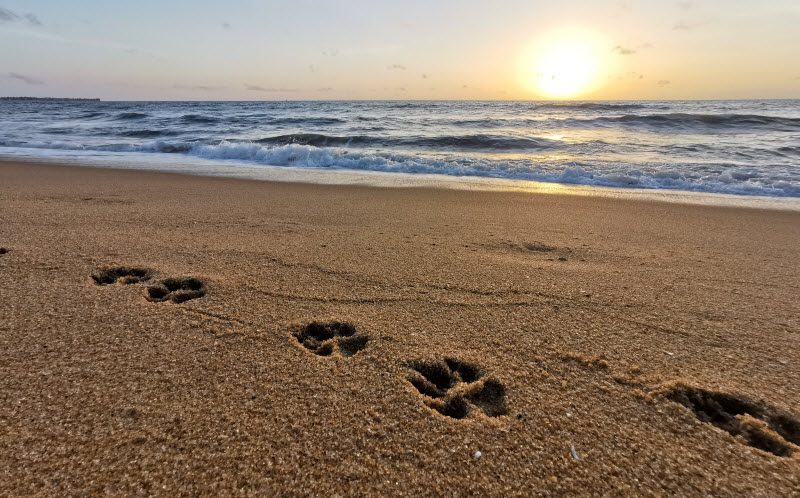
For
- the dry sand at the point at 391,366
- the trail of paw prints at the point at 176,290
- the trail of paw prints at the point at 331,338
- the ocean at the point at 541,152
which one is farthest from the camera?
the ocean at the point at 541,152

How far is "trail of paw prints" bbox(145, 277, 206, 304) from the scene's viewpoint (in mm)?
2381

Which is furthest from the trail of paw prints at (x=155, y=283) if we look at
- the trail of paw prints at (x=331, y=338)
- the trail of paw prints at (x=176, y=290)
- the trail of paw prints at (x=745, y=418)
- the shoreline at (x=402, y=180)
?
the shoreline at (x=402, y=180)

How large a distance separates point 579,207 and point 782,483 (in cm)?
431

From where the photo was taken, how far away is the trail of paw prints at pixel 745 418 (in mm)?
1483

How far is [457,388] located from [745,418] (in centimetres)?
105

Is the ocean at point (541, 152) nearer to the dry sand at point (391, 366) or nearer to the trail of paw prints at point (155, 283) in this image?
the dry sand at point (391, 366)

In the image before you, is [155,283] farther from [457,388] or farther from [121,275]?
[457,388]

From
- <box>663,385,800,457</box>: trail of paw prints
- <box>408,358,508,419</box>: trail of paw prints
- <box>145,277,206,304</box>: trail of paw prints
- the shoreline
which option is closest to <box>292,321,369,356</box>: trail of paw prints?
<box>408,358,508,419</box>: trail of paw prints

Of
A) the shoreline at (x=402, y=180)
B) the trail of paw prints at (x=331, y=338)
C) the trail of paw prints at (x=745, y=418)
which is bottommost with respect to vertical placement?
the trail of paw prints at (x=745, y=418)

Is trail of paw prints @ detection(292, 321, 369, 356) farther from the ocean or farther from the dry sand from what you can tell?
the ocean

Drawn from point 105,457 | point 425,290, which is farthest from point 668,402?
point 105,457

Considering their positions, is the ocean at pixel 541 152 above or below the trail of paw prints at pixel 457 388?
above

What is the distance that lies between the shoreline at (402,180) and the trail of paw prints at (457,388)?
5058mm

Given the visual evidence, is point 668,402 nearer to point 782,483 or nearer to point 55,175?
point 782,483
